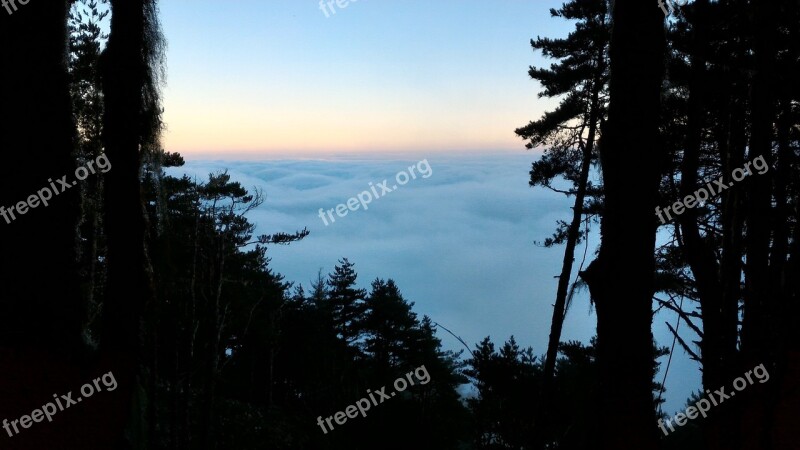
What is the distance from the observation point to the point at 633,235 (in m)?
2.48

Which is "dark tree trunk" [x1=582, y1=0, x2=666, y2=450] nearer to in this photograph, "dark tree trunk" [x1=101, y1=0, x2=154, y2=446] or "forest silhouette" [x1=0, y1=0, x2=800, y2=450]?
"forest silhouette" [x1=0, y1=0, x2=800, y2=450]

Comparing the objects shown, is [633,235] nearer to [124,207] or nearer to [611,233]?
[611,233]

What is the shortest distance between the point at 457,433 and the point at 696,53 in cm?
1727

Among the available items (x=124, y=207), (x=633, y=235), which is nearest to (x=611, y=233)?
(x=633, y=235)

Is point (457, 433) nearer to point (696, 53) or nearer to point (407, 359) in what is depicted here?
point (407, 359)

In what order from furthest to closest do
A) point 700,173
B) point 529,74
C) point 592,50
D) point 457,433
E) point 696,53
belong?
1. point 457,433
2. point 529,74
3. point 592,50
4. point 700,173
5. point 696,53

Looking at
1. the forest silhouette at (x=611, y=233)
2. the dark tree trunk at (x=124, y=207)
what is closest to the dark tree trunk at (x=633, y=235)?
the forest silhouette at (x=611, y=233)

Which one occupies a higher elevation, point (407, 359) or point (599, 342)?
point (407, 359)

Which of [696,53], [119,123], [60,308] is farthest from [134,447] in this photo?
[696,53]

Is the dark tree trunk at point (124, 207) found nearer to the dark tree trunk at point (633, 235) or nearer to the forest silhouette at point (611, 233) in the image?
the forest silhouette at point (611, 233)

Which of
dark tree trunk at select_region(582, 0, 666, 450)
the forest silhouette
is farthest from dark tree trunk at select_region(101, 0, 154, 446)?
dark tree trunk at select_region(582, 0, 666, 450)

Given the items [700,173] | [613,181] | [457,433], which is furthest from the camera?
[457,433]

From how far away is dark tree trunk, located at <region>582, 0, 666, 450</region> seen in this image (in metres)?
2.47

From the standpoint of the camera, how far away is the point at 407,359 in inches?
1001
